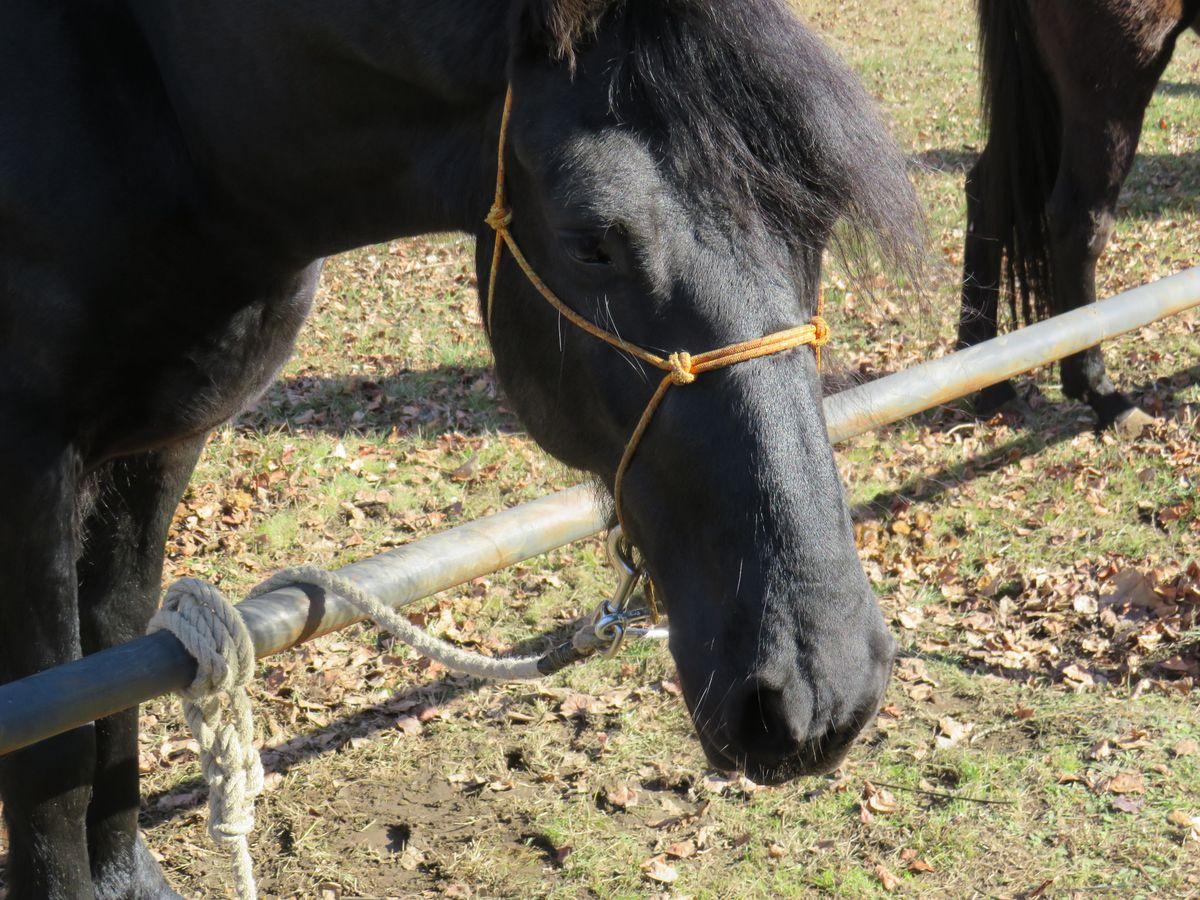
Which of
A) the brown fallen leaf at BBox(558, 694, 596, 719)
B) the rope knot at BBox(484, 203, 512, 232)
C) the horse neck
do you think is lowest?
the brown fallen leaf at BBox(558, 694, 596, 719)

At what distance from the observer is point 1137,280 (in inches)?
275

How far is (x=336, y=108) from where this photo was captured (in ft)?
6.60

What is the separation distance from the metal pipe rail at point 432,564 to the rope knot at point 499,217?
2.00 feet

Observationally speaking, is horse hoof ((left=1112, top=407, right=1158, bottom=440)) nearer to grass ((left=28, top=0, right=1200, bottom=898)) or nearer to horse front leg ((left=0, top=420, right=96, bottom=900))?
grass ((left=28, top=0, right=1200, bottom=898))

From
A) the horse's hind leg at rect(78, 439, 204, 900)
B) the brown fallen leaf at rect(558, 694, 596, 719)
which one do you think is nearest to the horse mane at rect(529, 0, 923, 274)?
A: the horse's hind leg at rect(78, 439, 204, 900)

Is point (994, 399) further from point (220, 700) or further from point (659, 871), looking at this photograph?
point (220, 700)

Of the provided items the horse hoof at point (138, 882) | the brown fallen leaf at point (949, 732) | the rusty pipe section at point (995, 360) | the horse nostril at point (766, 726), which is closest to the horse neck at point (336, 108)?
the horse nostril at point (766, 726)

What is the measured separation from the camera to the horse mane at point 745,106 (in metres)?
1.56

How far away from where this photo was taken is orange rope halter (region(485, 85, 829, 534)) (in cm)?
153

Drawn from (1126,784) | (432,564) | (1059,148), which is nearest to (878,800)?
(1126,784)

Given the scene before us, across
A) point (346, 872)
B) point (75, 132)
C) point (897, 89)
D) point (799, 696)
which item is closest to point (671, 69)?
point (799, 696)

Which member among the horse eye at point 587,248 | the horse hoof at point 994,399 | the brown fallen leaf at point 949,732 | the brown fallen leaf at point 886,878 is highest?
the horse eye at point 587,248

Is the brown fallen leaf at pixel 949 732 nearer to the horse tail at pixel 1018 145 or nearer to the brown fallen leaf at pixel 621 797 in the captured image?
the brown fallen leaf at pixel 621 797

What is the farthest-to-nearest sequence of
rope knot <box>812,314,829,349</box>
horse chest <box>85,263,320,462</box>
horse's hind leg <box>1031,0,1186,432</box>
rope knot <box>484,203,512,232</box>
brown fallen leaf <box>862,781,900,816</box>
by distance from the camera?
horse's hind leg <box>1031,0,1186,432</box> < brown fallen leaf <box>862,781,900,816</box> < horse chest <box>85,263,320,462</box> < rope knot <box>484,203,512,232</box> < rope knot <box>812,314,829,349</box>
